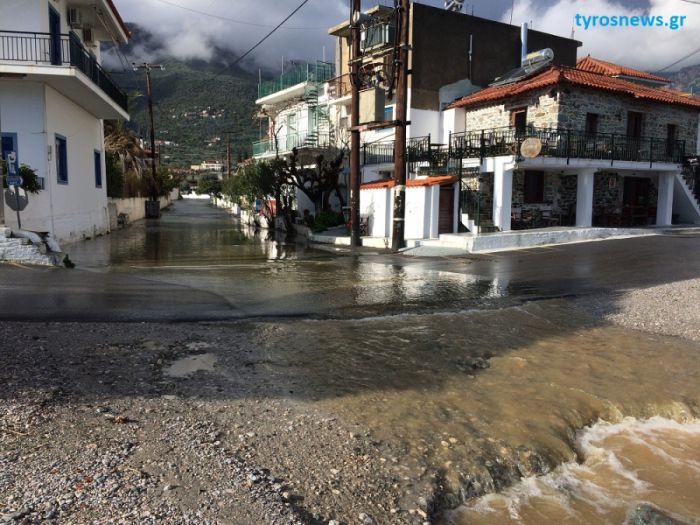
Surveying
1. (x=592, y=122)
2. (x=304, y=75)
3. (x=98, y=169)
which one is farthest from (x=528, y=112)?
(x=98, y=169)

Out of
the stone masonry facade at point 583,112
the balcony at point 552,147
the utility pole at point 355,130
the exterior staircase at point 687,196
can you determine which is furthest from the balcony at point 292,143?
the exterior staircase at point 687,196

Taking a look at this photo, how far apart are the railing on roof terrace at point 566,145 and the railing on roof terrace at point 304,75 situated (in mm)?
14694

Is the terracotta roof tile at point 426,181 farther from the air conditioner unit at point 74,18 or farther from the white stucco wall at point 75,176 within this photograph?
the air conditioner unit at point 74,18

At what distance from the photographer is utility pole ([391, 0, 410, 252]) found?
18.4 meters

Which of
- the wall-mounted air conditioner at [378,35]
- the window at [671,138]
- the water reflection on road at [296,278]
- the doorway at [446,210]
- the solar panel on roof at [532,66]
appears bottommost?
the water reflection on road at [296,278]

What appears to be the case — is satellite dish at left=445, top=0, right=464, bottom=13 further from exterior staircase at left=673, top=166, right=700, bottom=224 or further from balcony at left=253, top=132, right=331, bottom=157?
exterior staircase at left=673, top=166, right=700, bottom=224

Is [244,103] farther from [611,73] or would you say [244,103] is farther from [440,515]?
[440,515]

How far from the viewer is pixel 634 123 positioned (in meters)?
26.2

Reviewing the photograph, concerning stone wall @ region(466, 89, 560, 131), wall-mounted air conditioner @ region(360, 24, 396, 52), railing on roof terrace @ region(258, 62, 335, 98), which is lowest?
stone wall @ region(466, 89, 560, 131)

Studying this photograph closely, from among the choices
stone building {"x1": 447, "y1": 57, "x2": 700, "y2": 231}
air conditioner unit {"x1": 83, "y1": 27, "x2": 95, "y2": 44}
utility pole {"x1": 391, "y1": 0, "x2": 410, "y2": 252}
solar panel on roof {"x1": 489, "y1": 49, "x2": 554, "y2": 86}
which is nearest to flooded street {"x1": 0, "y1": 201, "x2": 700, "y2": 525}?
utility pole {"x1": 391, "y1": 0, "x2": 410, "y2": 252}

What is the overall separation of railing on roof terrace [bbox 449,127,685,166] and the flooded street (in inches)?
411

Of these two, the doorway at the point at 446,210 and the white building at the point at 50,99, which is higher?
the white building at the point at 50,99

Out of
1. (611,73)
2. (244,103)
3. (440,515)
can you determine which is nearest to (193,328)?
(440,515)

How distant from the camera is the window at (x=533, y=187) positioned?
2456 cm
